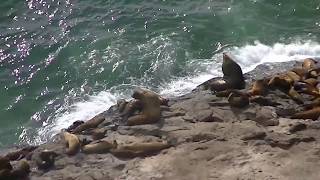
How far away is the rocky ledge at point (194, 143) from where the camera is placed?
9.59 meters

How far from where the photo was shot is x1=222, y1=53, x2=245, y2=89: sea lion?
1286 cm

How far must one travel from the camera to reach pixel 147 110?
39.0ft

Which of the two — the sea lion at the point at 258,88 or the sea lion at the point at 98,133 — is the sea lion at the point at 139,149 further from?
the sea lion at the point at 258,88

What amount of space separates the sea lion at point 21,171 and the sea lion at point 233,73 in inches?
203

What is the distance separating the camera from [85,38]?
58.7ft

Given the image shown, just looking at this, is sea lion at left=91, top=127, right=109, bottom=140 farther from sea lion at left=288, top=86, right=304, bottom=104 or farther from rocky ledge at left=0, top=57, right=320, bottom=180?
sea lion at left=288, top=86, right=304, bottom=104

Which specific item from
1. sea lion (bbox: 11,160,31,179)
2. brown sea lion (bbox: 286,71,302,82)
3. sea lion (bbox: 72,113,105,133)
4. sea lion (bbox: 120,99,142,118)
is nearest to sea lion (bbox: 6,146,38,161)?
sea lion (bbox: 11,160,31,179)

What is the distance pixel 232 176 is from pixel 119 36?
31.2 ft

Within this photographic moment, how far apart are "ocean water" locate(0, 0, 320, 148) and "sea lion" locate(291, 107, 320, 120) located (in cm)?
419

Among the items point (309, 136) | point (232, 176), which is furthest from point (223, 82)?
point (232, 176)

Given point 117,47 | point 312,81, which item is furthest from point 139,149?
point 117,47

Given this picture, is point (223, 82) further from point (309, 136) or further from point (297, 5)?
point (297, 5)

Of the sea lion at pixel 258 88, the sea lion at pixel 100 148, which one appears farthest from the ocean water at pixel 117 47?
the sea lion at pixel 100 148

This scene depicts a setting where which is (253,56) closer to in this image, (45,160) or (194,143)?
(194,143)
